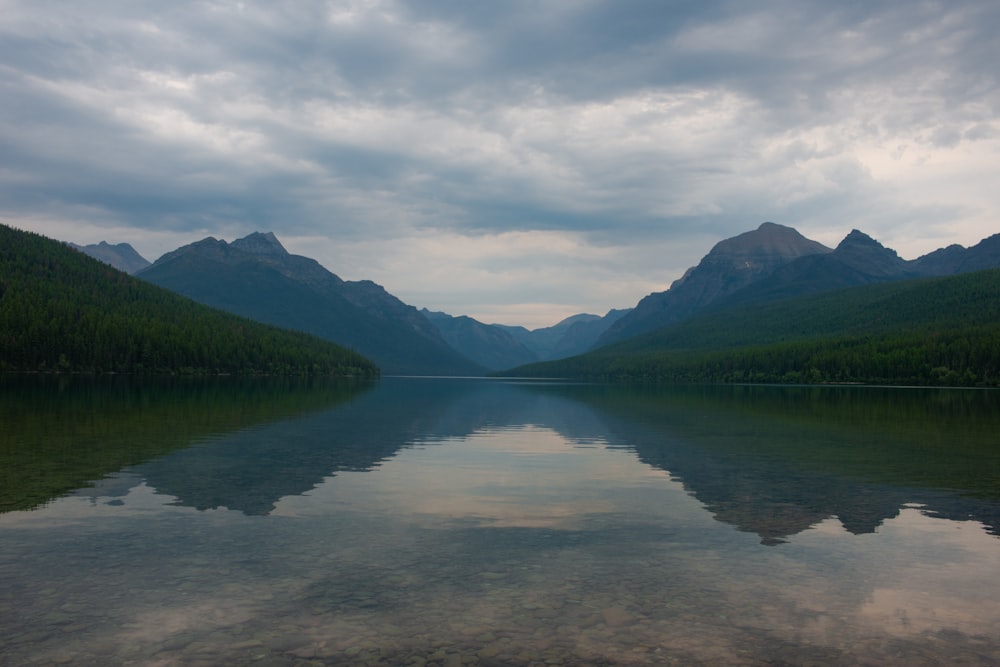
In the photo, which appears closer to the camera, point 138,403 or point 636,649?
point 636,649

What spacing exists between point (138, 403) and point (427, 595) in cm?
7880

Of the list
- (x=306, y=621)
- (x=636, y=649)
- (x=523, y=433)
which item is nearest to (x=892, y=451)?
(x=523, y=433)

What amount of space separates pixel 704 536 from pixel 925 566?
6.48m

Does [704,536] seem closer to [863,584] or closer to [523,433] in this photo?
[863,584]

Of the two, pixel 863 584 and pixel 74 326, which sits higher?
pixel 74 326

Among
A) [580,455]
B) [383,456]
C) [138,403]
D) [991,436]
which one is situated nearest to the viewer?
[383,456]

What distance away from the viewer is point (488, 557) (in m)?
20.5

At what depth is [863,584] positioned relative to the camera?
18.2 metres

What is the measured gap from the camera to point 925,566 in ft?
65.3

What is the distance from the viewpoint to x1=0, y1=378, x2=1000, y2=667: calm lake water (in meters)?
13.9

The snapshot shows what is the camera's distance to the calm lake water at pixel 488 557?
13.9m

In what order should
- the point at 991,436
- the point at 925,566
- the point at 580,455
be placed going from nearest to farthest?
the point at 925,566
the point at 580,455
the point at 991,436

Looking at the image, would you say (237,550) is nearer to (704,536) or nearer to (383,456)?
(704,536)

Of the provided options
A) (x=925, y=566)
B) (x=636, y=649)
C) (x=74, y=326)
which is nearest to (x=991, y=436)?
(x=925, y=566)
